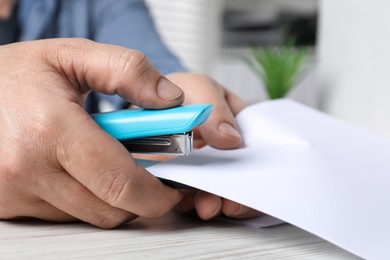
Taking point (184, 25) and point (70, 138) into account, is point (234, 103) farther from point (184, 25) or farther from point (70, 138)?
point (184, 25)

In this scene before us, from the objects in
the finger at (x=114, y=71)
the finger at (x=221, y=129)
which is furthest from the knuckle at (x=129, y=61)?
the finger at (x=221, y=129)

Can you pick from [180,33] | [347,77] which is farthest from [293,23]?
[347,77]

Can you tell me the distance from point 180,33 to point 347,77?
2.61ft

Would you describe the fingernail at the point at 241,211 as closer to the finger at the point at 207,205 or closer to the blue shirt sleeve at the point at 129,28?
the finger at the point at 207,205

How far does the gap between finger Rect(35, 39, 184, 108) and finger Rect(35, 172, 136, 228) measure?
71 mm

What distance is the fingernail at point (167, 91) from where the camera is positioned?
15.2 inches

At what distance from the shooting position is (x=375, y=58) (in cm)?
76

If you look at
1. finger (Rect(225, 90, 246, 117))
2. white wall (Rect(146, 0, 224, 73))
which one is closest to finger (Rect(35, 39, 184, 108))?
finger (Rect(225, 90, 246, 117))

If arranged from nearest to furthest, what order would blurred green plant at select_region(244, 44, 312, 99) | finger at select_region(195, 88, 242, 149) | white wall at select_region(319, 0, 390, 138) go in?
1. finger at select_region(195, 88, 242, 149)
2. white wall at select_region(319, 0, 390, 138)
3. blurred green plant at select_region(244, 44, 312, 99)

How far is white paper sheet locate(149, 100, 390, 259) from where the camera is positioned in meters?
0.35

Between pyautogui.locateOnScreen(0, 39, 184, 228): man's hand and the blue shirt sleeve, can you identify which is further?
the blue shirt sleeve

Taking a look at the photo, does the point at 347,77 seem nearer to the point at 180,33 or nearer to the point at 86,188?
the point at 86,188

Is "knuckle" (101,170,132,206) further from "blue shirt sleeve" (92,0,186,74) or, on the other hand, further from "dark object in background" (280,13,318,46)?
"dark object in background" (280,13,318,46)

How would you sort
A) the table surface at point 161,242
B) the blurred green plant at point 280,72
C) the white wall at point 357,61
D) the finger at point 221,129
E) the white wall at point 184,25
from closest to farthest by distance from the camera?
the table surface at point 161,242 → the finger at point 221,129 → the white wall at point 357,61 → the blurred green plant at point 280,72 → the white wall at point 184,25
